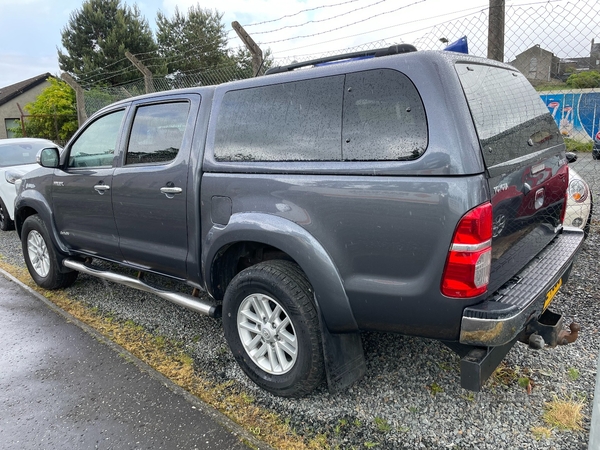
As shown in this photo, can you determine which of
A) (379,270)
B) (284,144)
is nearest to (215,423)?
(379,270)

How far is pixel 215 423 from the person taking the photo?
2652 mm

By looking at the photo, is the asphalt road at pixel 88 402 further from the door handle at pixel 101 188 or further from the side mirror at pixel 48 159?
the side mirror at pixel 48 159

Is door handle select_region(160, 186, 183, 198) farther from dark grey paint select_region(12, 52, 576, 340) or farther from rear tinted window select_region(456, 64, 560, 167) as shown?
rear tinted window select_region(456, 64, 560, 167)

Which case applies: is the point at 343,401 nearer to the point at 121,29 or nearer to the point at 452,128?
the point at 452,128

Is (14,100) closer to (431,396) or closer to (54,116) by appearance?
(54,116)

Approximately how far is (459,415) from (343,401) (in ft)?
2.18

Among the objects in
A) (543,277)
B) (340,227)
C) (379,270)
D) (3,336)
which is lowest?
A: (3,336)

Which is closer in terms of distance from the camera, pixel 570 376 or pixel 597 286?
pixel 570 376

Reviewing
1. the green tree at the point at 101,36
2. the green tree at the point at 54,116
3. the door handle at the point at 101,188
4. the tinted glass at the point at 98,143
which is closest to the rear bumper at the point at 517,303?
the door handle at the point at 101,188

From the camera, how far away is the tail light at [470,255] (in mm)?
2051

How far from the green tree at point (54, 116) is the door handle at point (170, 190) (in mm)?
19668

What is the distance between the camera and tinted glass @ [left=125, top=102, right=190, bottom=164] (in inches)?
133

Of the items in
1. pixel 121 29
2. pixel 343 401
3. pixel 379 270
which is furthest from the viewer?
pixel 121 29

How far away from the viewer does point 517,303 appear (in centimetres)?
221
